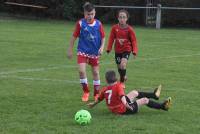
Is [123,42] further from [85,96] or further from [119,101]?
[119,101]

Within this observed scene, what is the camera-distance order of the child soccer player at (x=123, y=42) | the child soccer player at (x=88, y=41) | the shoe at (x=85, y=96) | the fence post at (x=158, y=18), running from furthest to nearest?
1. the fence post at (x=158, y=18)
2. the child soccer player at (x=123, y=42)
3. the child soccer player at (x=88, y=41)
4. the shoe at (x=85, y=96)

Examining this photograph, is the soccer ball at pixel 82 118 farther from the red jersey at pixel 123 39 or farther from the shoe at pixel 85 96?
the red jersey at pixel 123 39

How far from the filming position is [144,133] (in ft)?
24.6

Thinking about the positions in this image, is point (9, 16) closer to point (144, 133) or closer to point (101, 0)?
point (101, 0)

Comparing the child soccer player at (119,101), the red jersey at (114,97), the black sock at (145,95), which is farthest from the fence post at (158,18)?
the red jersey at (114,97)

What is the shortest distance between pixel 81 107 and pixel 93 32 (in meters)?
1.92

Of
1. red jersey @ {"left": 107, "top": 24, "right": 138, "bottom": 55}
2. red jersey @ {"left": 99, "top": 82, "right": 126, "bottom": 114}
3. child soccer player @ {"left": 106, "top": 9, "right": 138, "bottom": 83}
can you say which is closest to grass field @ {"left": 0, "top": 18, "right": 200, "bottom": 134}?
red jersey @ {"left": 99, "top": 82, "right": 126, "bottom": 114}

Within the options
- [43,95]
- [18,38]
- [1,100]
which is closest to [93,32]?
[43,95]

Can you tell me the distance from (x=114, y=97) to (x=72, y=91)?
2613 millimetres

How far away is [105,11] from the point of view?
139 ft

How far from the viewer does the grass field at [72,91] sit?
7895 millimetres

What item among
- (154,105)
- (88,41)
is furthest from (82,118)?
(88,41)

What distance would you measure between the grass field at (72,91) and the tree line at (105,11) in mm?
17978

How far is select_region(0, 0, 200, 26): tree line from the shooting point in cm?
3959
